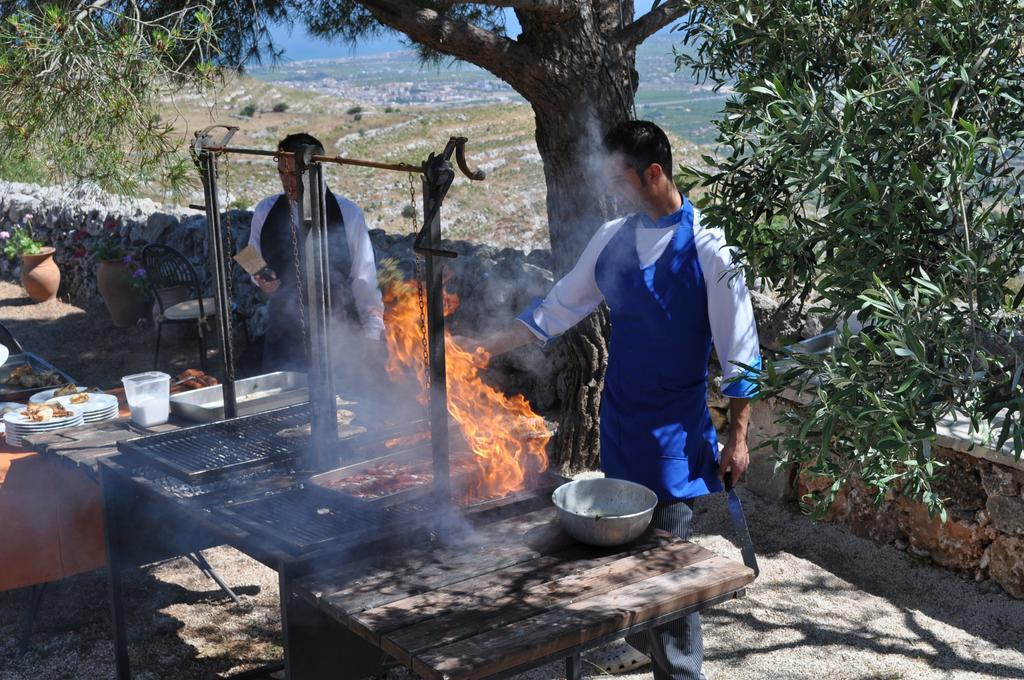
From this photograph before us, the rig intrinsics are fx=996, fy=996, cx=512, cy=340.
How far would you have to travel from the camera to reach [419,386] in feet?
13.1

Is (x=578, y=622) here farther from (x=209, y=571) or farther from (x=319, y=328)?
(x=209, y=571)

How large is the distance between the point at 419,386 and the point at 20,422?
4.87ft

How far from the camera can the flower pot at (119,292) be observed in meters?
9.84

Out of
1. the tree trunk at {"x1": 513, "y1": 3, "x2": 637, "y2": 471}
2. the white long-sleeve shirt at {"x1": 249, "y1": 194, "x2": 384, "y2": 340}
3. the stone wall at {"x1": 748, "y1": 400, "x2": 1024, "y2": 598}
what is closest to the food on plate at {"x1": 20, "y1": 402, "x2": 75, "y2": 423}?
the white long-sleeve shirt at {"x1": 249, "y1": 194, "x2": 384, "y2": 340}

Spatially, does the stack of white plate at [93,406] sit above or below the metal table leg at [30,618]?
above

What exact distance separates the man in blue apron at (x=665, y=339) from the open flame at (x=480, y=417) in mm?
313

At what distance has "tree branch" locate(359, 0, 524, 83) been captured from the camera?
16.1 feet

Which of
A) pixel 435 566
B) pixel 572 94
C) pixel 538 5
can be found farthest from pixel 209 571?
pixel 538 5

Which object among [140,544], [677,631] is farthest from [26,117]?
[677,631]

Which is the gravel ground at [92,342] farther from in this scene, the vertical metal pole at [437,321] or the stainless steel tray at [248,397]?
the vertical metal pole at [437,321]

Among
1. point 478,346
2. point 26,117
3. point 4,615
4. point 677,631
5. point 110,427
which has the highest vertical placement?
point 26,117

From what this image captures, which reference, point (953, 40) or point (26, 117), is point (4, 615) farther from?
point (953, 40)

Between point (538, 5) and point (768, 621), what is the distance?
3.04m

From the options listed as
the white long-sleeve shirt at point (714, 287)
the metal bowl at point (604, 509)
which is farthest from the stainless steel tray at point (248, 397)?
the metal bowl at point (604, 509)
